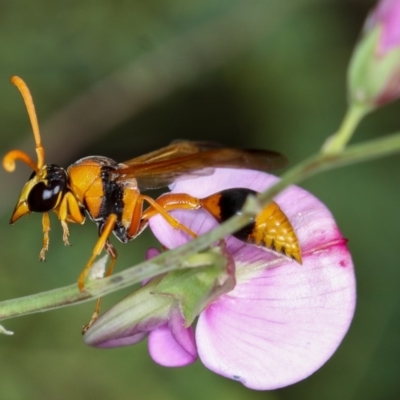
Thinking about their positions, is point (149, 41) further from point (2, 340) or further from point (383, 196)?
point (2, 340)

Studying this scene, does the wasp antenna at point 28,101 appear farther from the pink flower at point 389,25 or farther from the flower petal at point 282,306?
the pink flower at point 389,25

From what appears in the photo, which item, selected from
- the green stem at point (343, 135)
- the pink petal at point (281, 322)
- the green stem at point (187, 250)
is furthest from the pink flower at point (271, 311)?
the green stem at point (343, 135)

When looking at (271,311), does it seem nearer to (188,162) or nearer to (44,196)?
(188,162)

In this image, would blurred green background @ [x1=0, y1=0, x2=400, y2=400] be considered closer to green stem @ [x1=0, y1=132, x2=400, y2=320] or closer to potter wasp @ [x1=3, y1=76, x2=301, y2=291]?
potter wasp @ [x1=3, y1=76, x2=301, y2=291]

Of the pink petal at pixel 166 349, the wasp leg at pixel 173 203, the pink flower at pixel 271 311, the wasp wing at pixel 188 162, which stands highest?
the wasp wing at pixel 188 162

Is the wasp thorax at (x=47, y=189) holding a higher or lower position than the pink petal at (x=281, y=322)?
higher

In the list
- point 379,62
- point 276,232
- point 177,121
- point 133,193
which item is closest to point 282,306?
point 276,232
